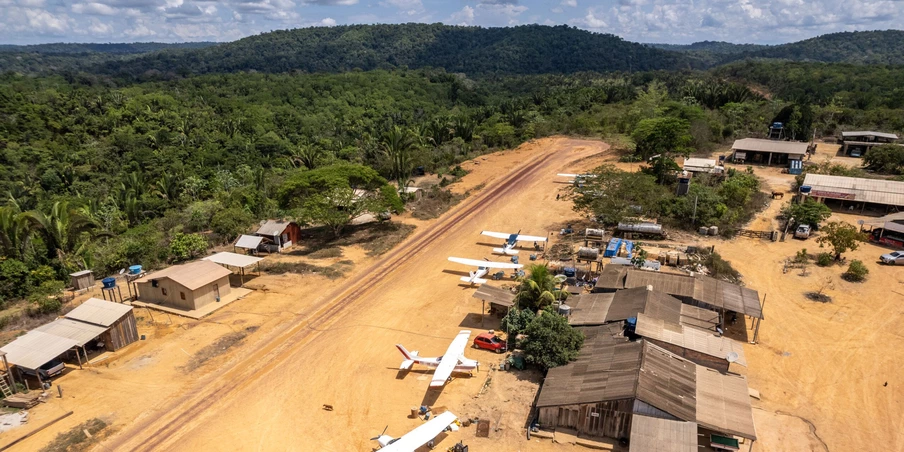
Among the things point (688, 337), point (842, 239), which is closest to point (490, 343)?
point (688, 337)

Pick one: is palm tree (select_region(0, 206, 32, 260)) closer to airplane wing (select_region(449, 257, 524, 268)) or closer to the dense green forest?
the dense green forest

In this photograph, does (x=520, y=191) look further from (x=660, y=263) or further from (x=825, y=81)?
(x=825, y=81)

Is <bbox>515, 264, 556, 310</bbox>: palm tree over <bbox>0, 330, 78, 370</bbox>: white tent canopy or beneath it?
over

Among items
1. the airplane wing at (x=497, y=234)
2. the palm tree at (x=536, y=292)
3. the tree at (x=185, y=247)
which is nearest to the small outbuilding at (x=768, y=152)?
the airplane wing at (x=497, y=234)

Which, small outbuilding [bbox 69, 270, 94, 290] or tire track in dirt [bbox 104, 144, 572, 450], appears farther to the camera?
small outbuilding [bbox 69, 270, 94, 290]

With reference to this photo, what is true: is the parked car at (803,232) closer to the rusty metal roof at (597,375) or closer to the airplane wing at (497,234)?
the airplane wing at (497,234)

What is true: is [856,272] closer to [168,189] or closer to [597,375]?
[597,375]

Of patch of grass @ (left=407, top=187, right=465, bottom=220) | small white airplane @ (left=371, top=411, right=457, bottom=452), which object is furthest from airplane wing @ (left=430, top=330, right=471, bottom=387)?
patch of grass @ (left=407, top=187, right=465, bottom=220)

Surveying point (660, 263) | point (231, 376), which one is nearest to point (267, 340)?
point (231, 376)
